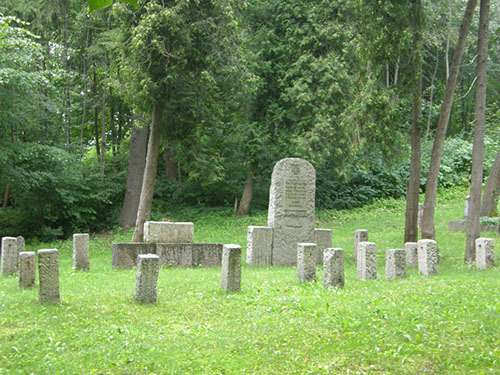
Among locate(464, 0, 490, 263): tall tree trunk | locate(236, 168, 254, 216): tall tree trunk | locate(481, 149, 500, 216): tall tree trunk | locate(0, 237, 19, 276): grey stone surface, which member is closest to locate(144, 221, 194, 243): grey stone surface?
locate(0, 237, 19, 276): grey stone surface

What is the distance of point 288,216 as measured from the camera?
640 inches

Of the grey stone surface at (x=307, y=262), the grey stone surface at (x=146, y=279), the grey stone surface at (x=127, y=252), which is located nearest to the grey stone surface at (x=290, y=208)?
the grey stone surface at (x=127, y=252)

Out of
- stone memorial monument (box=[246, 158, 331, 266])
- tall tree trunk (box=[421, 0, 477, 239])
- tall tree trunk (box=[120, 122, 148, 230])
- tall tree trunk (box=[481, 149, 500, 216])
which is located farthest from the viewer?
tall tree trunk (box=[120, 122, 148, 230])

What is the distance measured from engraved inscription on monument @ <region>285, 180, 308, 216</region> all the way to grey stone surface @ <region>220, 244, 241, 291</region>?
6.46 m

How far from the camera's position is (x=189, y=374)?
6.20m

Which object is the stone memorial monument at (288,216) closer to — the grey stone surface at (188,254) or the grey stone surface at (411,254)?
the grey stone surface at (188,254)

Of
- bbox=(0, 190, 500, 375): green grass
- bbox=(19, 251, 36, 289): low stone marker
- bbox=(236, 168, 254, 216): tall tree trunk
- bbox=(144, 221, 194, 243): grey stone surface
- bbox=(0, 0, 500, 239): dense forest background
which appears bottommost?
bbox=(0, 190, 500, 375): green grass

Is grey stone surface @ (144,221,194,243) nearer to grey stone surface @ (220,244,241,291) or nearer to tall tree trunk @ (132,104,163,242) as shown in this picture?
tall tree trunk @ (132,104,163,242)

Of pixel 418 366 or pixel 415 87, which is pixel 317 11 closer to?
pixel 415 87

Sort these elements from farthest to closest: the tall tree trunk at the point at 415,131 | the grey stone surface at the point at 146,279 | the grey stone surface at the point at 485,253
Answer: the tall tree trunk at the point at 415,131
the grey stone surface at the point at 485,253
the grey stone surface at the point at 146,279

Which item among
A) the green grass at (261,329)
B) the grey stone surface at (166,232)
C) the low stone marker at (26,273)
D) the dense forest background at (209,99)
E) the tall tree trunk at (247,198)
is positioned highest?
the dense forest background at (209,99)

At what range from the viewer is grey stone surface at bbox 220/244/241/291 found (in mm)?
9844

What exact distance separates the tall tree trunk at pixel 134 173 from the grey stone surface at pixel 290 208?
11012 mm

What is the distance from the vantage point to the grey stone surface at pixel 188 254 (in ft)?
49.5
